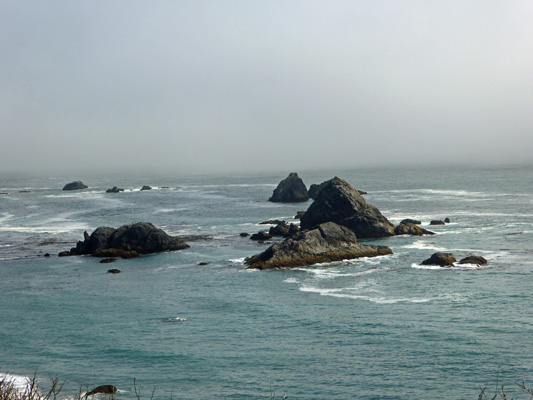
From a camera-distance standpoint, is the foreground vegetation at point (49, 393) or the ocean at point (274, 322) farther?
the ocean at point (274, 322)

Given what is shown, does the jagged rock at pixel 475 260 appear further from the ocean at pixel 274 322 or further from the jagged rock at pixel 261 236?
the jagged rock at pixel 261 236

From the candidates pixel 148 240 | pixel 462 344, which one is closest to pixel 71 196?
pixel 148 240

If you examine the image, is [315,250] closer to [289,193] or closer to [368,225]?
[368,225]

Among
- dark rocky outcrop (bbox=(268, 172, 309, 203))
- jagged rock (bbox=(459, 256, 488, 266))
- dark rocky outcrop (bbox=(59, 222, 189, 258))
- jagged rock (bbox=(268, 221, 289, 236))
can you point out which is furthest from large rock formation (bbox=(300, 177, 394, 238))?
dark rocky outcrop (bbox=(268, 172, 309, 203))

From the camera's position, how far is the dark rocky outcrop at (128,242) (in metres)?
67.2

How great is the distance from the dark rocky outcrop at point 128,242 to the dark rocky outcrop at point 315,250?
14078mm

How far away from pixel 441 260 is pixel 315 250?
40.4ft

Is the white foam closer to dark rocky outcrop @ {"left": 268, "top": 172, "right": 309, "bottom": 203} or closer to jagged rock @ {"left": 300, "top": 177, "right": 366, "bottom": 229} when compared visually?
jagged rock @ {"left": 300, "top": 177, "right": 366, "bottom": 229}

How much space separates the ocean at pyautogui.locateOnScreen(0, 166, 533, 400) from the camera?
28359 millimetres

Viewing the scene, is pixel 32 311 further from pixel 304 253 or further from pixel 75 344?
pixel 304 253

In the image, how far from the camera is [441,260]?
53.3 m

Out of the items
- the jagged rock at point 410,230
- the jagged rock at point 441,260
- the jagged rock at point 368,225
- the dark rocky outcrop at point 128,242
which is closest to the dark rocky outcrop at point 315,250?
the jagged rock at point 441,260

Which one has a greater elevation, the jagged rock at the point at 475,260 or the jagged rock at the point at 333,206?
the jagged rock at the point at 333,206

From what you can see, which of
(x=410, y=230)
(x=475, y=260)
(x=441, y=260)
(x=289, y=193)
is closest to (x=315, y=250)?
(x=441, y=260)
